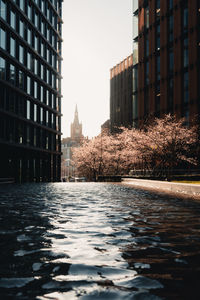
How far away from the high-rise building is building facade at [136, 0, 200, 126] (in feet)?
42.5

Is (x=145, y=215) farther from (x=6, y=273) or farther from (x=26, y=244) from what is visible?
(x=6, y=273)

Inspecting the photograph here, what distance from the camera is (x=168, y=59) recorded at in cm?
4759

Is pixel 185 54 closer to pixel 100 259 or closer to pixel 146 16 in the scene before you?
pixel 146 16

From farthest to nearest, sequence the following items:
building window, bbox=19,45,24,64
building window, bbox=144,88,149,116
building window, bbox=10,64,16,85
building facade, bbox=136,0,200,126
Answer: building window, bbox=144,88,149,116 < building facade, bbox=136,0,200,126 < building window, bbox=19,45,24,64 < building window, bbox=10,64,16,85

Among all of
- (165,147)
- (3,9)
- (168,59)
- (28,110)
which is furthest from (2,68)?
(168,59)

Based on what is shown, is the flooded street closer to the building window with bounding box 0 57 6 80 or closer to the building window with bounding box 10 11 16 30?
the building window with bounding box 0 57 6 80

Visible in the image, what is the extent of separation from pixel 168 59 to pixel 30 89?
709 inches

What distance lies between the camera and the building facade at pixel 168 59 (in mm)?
43250

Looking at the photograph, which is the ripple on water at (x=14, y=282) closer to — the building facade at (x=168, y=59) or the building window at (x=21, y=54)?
the building facade at (x=168, y=59)

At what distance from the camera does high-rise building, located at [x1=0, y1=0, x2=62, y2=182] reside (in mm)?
37375

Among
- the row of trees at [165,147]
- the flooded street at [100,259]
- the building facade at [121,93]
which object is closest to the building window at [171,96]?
the row of trees at [165,147]

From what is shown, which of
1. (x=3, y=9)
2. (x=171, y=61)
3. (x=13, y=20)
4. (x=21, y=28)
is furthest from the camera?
(x=171, y=61)

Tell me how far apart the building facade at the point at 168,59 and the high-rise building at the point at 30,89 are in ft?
42.5

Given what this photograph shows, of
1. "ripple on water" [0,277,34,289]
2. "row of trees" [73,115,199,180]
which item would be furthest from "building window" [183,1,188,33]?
"ripple on water" [0,277,34,289]
